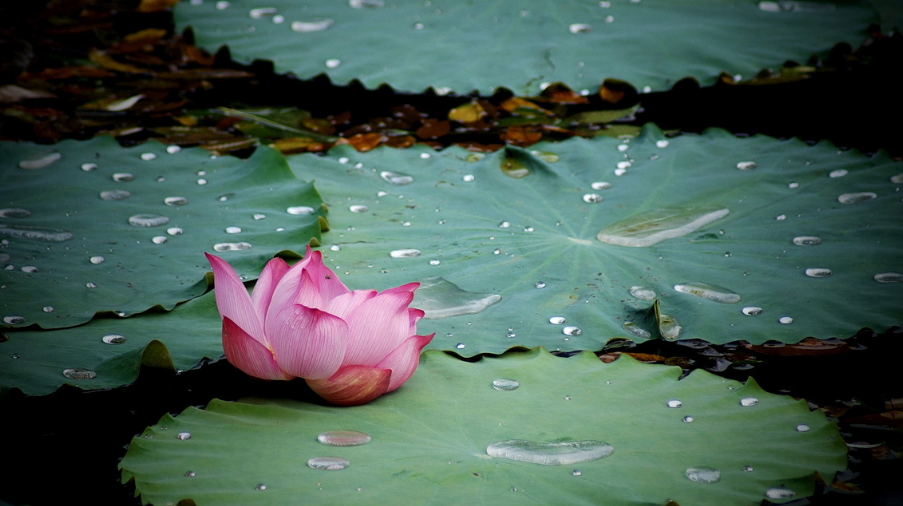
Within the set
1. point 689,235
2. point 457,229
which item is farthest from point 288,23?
point 689,235

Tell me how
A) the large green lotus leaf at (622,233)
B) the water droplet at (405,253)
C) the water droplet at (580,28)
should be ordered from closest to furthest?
the large green lotus leaf at (622,233), the water droplet at (405,253), the water droplet at (580,28)

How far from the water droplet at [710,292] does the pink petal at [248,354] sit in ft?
3.17

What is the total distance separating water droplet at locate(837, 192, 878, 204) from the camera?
1970 millimetres

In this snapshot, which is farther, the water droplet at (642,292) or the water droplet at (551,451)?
the water droplet at (642,292)

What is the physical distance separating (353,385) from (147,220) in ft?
3.15

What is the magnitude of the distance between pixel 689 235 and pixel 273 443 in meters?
1.24

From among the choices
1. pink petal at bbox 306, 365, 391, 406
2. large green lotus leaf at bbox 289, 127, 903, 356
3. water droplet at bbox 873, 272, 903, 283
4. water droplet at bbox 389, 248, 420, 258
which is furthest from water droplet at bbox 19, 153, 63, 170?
water droplet at bbox 873, 272, 903, 283

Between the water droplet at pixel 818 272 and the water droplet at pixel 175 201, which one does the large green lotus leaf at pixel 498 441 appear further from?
the water droplet at pixel 175 201

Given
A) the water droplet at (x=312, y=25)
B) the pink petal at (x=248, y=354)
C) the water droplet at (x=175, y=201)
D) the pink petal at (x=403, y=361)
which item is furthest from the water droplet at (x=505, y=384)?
the water droplet at (x=312, y=25)

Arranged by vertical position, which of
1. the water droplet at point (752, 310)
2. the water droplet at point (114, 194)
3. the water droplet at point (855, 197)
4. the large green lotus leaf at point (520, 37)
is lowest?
the water droplet at point (752, 310)

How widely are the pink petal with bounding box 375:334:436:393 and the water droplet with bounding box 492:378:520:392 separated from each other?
172 mm

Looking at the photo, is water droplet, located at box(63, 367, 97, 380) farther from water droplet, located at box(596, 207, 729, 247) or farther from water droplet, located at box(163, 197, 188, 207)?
water droplet, located at box(596, 207, 729, 247)

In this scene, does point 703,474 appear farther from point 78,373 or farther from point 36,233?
point 36,233

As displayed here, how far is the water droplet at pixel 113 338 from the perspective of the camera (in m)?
1.41
